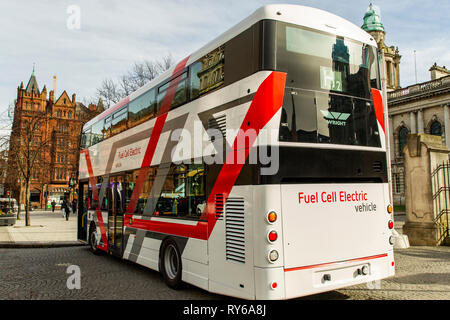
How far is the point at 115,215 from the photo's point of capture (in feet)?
33.1

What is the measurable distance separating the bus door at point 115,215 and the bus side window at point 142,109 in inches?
63.4

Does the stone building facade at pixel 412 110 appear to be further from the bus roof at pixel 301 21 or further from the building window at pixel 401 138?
the bus roof at pixel 301 21

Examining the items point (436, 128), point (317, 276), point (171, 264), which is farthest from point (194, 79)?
point (436, 128)

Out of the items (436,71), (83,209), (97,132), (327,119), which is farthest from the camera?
(436,71)

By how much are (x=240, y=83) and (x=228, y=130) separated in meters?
0.72

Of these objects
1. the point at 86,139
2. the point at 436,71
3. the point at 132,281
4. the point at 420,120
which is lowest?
the point at 132,281

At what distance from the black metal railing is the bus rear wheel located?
27.9ft

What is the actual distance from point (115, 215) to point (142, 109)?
3033mm

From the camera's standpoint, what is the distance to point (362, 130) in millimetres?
5934

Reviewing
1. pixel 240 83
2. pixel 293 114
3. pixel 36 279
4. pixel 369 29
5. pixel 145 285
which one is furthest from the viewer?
pixel 369 29

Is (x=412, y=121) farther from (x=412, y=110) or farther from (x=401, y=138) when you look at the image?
(x=401, y=138)

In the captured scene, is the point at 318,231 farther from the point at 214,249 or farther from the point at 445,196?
the point at 445,196
